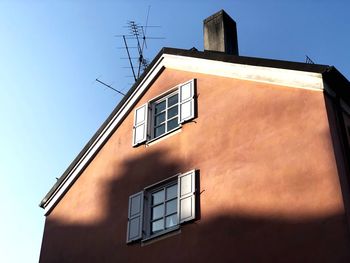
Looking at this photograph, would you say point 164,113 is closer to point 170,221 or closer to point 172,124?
point 172,124

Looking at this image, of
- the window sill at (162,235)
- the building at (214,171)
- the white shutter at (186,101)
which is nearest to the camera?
the building at (214,171)

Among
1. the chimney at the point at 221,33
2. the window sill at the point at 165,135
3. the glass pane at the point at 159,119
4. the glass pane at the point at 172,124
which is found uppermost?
the chimney at the point at 221,33

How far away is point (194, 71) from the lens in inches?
534

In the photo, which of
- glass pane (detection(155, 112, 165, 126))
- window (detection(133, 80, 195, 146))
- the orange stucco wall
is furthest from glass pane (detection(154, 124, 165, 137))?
the orange stucco wall

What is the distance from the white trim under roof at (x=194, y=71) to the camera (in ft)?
36.5

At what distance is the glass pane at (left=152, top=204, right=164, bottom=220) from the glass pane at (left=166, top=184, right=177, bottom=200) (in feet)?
0.85

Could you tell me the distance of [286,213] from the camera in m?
9.95

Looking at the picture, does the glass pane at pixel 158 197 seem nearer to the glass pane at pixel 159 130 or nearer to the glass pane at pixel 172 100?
the glass pane at pixel 159 130

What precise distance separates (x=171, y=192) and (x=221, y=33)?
205 inches

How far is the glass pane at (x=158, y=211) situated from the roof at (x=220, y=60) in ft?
10.0

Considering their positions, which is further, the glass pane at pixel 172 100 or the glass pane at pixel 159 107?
the glass pane at pixel 159 107

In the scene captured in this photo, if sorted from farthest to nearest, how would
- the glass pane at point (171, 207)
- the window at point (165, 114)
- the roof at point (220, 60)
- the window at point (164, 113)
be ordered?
1. the window at point (165, 114)
2. the window at point (164, 113)
3. the glass pane at point (171, 207)
4. the roof at point (220, 60)

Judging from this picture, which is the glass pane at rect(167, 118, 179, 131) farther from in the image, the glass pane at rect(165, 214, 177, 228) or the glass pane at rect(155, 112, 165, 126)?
the glass pane at rect(165, 214, 177, 228)

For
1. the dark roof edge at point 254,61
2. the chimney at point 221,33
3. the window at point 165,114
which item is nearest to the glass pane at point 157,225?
the window at point 165,114
